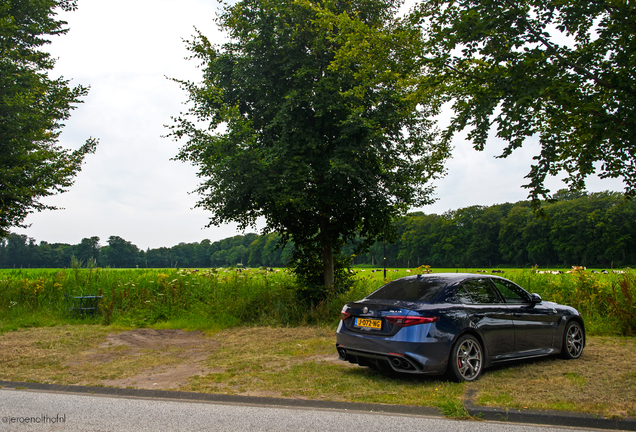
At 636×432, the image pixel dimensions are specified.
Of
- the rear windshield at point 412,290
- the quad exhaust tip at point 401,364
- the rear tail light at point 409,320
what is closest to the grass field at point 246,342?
the quad exhaust tip at point 401,364

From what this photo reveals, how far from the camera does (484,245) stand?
80.8 meters

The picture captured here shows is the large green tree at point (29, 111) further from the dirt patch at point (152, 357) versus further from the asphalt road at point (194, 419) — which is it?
the asphalt road at point (194, 419)

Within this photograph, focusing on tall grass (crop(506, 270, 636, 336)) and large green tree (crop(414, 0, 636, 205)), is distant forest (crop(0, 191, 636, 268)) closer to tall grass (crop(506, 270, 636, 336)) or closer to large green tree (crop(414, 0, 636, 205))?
tall grass (crop(506, 270, 636, 336))

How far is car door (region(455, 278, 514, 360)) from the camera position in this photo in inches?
256

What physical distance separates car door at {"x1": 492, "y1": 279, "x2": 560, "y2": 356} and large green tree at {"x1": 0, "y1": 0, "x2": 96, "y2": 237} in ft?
51.7

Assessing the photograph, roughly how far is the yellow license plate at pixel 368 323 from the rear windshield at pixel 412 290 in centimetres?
61

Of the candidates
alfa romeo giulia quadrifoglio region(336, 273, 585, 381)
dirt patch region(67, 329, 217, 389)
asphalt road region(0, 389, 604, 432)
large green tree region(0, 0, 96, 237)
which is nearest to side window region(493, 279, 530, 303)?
alfa romeo giulia quadrifoglio region(336, 273, 585, 381)

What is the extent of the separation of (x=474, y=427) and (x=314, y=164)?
9598 mm

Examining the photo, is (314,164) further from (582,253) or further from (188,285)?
(582,253)

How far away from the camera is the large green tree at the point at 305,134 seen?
477 inches

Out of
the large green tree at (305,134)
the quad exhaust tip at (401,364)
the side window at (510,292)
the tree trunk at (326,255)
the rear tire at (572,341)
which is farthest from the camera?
the tree trunk at (326,255)

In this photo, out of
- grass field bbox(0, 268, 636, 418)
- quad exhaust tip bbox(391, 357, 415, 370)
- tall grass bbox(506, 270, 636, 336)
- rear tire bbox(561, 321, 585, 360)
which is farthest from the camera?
tall grass bbox(506, 270, 636, 336)

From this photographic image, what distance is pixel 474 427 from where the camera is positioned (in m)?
4.50

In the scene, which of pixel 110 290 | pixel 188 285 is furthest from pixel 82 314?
pixel 188 285
